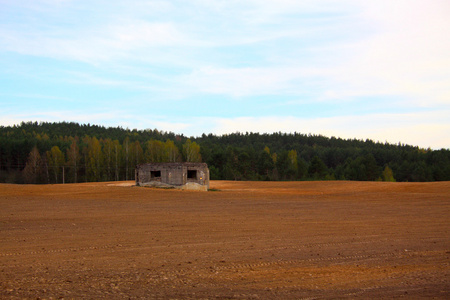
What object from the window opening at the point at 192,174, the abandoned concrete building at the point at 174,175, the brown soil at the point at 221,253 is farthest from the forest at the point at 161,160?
the brown soil at the point at 221,253

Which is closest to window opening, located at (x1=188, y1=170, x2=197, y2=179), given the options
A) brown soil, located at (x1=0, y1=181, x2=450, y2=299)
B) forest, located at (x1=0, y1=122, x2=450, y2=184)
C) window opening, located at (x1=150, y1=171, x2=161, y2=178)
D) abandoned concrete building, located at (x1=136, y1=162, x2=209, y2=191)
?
abandoned concrete building, located at (x1=136, y1=162, x2=209, y2=191)

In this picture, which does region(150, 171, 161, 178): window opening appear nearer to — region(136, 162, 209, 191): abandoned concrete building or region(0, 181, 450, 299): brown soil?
region(136, 162, 209, 191): abandoned concrete building

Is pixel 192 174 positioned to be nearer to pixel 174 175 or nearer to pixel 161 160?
pixel 174 175

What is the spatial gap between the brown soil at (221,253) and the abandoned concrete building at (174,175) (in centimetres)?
Answer: 1713

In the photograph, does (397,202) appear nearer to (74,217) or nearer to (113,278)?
(74,217)

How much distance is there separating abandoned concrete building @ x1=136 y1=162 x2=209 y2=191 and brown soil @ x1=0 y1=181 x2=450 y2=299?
17128 mm

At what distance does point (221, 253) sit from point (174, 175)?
28.0 meters

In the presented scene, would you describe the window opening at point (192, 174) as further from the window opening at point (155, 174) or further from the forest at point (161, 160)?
the forest at point (161, 160)

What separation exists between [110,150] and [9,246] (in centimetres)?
7758

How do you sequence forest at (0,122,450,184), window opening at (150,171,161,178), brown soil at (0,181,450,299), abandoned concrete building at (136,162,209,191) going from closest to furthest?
brown soil at (0,181,450,299) < abandoned concrete building at (136,162,209,191) < window opening at (150,171,161,178) < forest at (0,122,450,184)

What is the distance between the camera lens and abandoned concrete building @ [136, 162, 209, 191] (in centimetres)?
3872

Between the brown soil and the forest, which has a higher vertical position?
the forest

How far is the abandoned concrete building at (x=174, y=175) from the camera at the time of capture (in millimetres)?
38719

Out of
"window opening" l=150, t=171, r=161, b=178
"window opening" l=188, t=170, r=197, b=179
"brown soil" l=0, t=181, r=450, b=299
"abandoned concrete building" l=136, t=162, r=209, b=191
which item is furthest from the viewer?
"window opening" l=150, t=171, r=161, b=178
